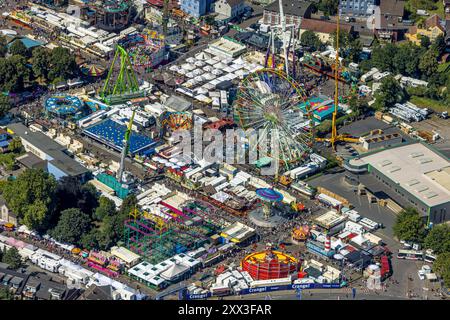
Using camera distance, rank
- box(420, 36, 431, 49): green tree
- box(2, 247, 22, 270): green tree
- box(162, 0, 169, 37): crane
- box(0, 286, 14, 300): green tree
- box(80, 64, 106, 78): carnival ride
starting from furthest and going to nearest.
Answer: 1. box(162, 0, 169, 37): crane
2. box(420, 36, 431, 49): green tree
3. box(80, 64, 106, 78): carnival ride
4. box(2, 247, 22, 270): green tree
5. box(0, 286, 14, 300): green tree

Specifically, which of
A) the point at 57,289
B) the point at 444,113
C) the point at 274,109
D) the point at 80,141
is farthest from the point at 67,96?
the point at 444,113

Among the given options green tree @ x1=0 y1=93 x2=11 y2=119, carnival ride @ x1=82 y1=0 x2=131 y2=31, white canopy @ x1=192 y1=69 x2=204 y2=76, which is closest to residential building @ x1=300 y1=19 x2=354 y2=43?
white canopy @ x1=192 y1=69 x2=204 y2=76

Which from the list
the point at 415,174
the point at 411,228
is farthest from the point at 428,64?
the point at 411,228

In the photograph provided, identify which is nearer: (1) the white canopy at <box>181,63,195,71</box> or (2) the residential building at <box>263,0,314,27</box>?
(1) the white canopy at <box>181,63,195,71</box>

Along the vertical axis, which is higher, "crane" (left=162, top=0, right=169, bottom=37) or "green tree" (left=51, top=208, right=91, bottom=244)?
"crane" (left=162, top=0, right=169, bottom=37)

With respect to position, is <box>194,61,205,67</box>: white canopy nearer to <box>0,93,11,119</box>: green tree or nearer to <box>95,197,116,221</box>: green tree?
<box>0,93,11,119</box>: green tree

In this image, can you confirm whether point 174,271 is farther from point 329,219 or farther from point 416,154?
point 416,154
